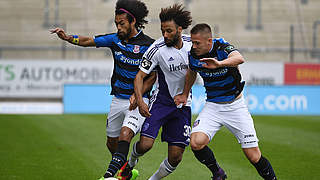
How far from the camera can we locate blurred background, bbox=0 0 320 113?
72.4 ft

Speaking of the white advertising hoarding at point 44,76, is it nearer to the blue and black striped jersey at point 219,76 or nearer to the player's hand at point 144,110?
the player's hand at point 144,110

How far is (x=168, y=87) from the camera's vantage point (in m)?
7.19

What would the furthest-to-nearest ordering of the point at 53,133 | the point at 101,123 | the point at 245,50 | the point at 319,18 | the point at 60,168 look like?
1. the point at 319,18
2. the point at 245,50
3. the point at 101,123
4. the point at 53,133
5. the point at 60,168

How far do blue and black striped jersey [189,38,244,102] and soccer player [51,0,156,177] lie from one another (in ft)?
2.27

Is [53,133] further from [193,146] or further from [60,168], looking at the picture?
[193,146]

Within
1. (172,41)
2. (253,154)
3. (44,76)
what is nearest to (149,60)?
(172,41)

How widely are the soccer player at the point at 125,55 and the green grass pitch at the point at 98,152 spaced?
134 centimetres

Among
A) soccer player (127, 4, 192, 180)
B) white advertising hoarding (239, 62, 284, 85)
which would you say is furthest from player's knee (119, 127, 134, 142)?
white advertising hoarding (239, 62, 284, 85)

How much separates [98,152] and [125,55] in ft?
13.3

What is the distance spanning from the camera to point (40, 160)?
9766mm

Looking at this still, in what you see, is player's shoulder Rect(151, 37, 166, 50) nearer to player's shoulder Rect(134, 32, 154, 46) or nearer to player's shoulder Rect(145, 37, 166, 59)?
player's shoulder Rect(145, 37, 166, 59)

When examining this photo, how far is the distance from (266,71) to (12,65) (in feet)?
31.6

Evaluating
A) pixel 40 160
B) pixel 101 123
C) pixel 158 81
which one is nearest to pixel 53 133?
pixel 101 123

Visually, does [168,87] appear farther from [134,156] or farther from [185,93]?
[134,156]
